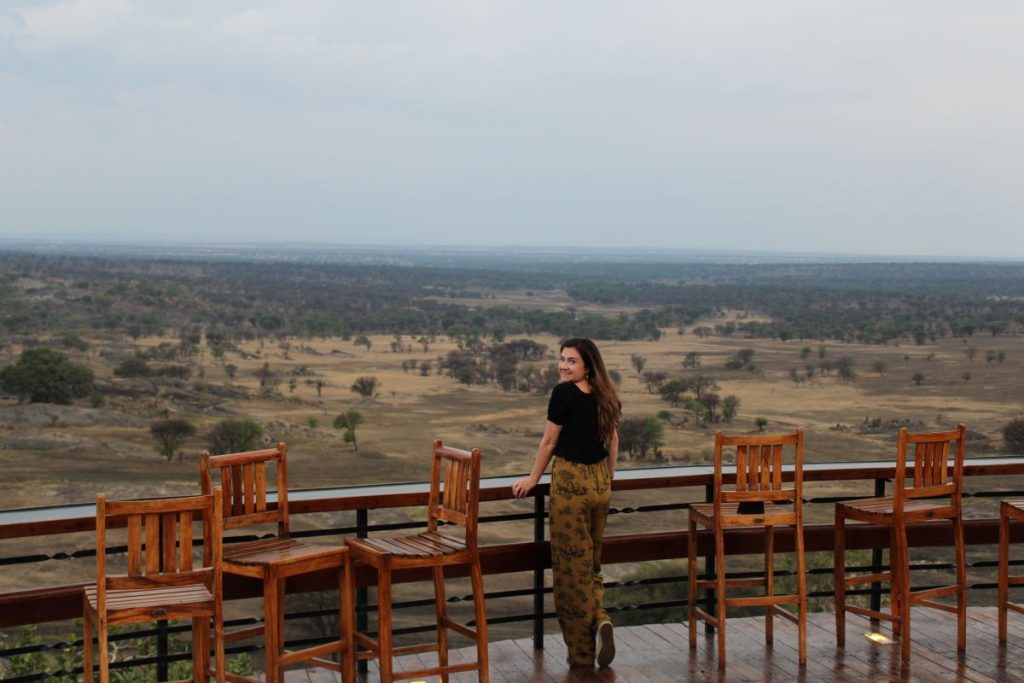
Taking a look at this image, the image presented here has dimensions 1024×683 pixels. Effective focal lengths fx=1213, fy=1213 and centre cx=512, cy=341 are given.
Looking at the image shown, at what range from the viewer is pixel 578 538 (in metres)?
4.42

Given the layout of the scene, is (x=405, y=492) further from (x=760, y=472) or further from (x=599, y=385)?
(x=760, y=472)

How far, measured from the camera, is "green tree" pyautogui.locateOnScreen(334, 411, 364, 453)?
31375 millimetres

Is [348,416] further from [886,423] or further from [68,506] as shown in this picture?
[68,506]

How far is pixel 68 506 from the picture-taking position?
4102mm

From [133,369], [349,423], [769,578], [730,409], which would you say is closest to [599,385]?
[769,578]

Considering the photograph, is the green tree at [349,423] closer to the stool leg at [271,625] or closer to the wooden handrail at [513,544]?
the wooden handrail at [513,544]

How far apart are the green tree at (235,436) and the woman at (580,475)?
88.2 feet

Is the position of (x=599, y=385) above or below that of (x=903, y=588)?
above

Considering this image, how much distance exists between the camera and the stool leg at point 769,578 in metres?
4.71

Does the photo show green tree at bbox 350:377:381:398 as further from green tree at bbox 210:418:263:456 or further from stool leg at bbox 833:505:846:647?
stool leg at bbox 833:505:846:647

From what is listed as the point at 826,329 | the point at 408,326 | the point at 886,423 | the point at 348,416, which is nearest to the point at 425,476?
the point at 348,416

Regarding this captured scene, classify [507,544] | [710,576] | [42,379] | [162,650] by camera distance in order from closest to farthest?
[162,650]
[507,544]
[710,576]
[42,379]

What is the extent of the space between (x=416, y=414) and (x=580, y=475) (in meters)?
32.1

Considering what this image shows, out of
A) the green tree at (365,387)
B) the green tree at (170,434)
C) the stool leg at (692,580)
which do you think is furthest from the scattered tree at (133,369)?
the stool leg at (692,580)
